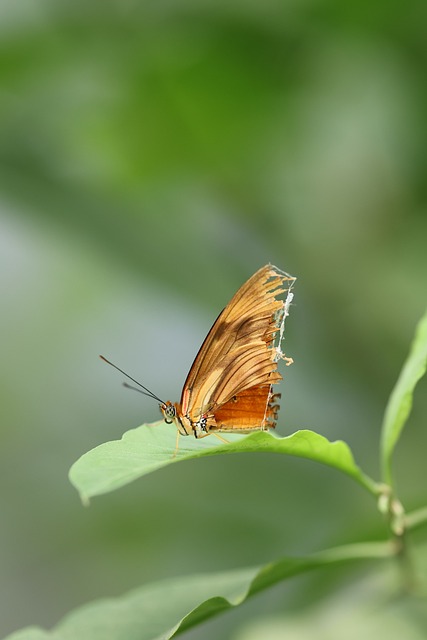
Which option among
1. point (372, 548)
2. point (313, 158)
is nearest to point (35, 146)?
point (313, 158)

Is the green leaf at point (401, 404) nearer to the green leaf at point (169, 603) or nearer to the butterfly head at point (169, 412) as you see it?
the green leaf at point (169, 603)

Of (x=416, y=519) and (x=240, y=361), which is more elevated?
(x=240, y=361)

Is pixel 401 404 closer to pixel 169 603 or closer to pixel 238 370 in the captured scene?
pixel 238 370

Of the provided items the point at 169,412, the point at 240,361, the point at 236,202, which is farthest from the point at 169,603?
the point at 236,202

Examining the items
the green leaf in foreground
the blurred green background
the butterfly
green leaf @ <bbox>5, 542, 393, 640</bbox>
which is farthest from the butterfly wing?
the blurred green background

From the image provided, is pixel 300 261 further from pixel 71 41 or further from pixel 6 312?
pixel 6 312

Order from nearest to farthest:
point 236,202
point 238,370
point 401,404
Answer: point 401,404 < point 238,370 < point 236,202

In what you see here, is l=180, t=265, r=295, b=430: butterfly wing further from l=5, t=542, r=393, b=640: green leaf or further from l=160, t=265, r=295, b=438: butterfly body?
l=5, t=542, r=393, b=640: green leaf

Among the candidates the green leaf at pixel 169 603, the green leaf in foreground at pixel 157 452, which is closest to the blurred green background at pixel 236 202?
the green leaf at pixel 169 603
